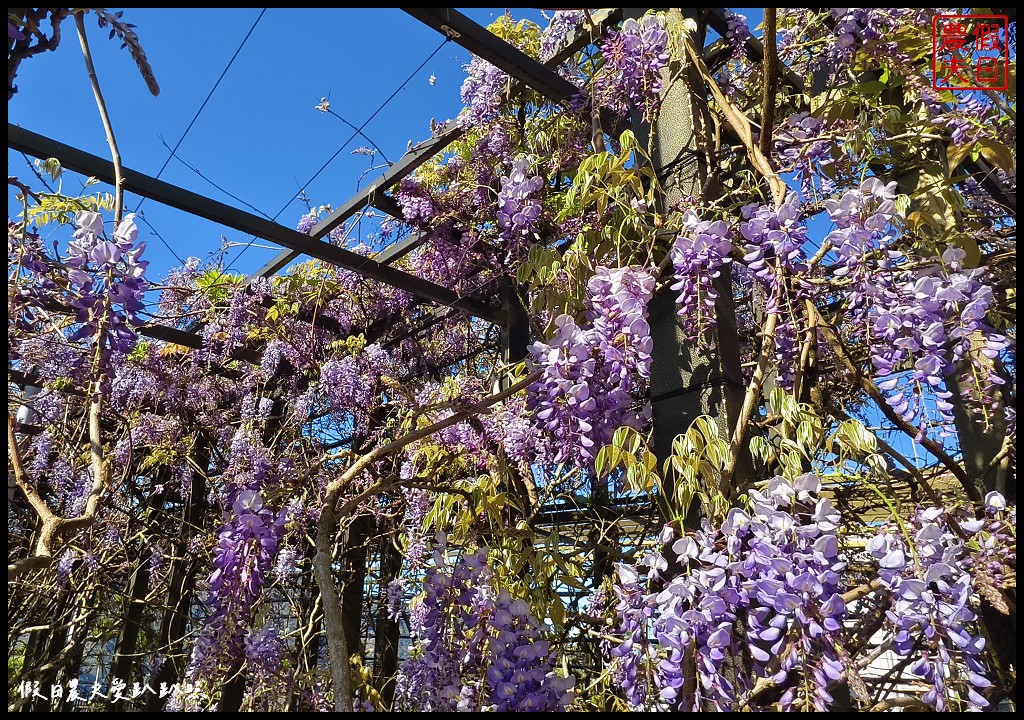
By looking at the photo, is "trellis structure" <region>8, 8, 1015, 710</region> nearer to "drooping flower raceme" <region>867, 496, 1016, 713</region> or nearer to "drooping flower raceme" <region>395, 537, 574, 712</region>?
"drooping flower raceme" <region>395, 537, 574, 712</region>

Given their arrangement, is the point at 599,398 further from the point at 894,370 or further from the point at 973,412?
the point at 973,412

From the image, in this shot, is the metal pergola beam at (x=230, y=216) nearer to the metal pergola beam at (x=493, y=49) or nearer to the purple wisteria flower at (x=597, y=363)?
the metal pergola beam at (x=493, y=49)

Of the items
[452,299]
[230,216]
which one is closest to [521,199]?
[452,299]

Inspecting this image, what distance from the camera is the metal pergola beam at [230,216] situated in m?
2.16

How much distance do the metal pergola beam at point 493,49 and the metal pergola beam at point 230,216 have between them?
993 millimetres

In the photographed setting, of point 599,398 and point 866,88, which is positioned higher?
point 866,88

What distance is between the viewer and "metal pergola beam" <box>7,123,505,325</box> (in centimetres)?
216

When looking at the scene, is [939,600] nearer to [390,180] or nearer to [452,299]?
[452,299]

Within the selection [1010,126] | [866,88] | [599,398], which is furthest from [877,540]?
[866,88]

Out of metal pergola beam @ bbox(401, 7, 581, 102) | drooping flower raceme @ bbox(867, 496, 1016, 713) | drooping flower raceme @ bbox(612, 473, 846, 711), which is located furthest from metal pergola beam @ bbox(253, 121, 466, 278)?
drooping flower raceme @ bbox(867, 496, 1016, 713)

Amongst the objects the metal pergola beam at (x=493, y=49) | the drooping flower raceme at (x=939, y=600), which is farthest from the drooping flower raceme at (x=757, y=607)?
the metal pergola beam at (x=493, y=49)

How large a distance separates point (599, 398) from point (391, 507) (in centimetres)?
210

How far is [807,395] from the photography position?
1.36 m

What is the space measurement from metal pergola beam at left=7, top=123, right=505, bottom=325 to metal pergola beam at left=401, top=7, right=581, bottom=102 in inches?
39.1
